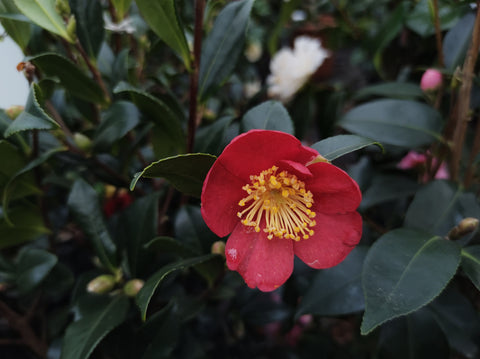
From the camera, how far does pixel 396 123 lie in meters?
0.89

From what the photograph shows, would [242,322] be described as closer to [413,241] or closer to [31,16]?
[413,241]

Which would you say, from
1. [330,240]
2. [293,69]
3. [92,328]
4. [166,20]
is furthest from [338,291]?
[293,69]

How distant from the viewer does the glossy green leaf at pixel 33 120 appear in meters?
0.51

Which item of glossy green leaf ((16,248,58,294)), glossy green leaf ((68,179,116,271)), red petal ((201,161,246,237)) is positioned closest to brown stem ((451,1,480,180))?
red petal ((201,161,246,237))

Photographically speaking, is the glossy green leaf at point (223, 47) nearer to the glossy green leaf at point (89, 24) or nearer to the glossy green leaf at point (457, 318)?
the glossy green leaf at point (89, 24)

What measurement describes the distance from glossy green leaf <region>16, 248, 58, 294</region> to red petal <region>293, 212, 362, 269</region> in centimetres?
49

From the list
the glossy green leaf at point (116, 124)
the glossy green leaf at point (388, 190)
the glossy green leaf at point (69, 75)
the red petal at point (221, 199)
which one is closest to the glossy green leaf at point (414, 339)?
the glossy green leaf at point (388, 190)

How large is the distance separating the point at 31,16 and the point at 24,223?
45 cm

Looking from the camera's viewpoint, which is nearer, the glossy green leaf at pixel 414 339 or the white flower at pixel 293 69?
the glossy green leaf at pixel 414 339

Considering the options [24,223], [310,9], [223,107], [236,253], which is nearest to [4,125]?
[24,223]

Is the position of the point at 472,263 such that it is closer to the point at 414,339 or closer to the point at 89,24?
the point at 414,339

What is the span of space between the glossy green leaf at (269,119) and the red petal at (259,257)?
161 mm

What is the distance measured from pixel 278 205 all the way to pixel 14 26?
563mm

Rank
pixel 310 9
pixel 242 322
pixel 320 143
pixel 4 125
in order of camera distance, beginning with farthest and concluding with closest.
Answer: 1. pixel 310 9
2. pixel 242 322
3. pixel 4 125
4. pixel 320 143
